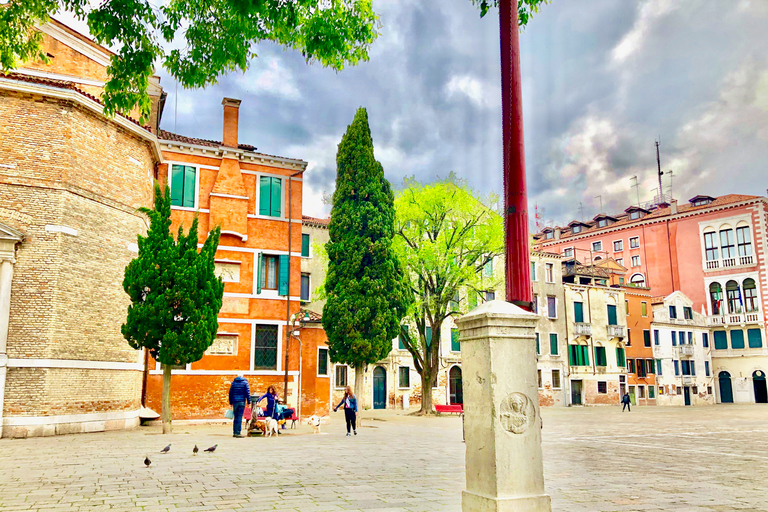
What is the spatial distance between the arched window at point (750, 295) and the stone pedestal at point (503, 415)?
5318 cm

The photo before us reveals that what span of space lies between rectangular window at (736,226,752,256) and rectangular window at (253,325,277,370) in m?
42.7

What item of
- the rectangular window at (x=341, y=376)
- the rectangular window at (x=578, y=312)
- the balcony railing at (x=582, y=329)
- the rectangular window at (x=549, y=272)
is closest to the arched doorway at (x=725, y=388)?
the balcony railing at (x=582, y=329)

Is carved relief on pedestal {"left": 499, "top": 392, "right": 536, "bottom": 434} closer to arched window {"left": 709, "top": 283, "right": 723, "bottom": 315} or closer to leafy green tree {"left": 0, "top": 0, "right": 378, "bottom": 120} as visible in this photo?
leafy green tree {"left": 0, "top": 0, "right": 378, "bottom": 120}

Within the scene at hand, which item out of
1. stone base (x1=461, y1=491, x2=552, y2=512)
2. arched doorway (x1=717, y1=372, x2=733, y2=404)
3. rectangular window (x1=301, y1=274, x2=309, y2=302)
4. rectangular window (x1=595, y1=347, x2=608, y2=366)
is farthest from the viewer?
arched doorway (x1=717, y1=372, x2=733, y2=404)

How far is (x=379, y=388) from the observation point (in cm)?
3812

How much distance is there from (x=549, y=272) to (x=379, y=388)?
1694 centimetres

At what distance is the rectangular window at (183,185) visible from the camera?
23625 mm

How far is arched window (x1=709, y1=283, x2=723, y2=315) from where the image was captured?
52.8 metres

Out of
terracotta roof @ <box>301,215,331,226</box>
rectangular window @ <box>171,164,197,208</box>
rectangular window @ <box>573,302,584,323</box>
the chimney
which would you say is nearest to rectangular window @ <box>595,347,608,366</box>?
rectangular window @ <box>573,302,584,323</box>

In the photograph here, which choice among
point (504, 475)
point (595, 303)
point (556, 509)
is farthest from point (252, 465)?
point (595, 303)

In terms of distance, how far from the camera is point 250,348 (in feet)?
77.1

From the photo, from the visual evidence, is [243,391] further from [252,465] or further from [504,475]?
[504,475]

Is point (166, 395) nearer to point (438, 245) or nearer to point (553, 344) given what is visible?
point (438, 245)

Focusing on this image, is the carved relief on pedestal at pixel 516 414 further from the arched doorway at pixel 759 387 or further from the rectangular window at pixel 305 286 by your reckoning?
the arched doorway at pixel 759 387
